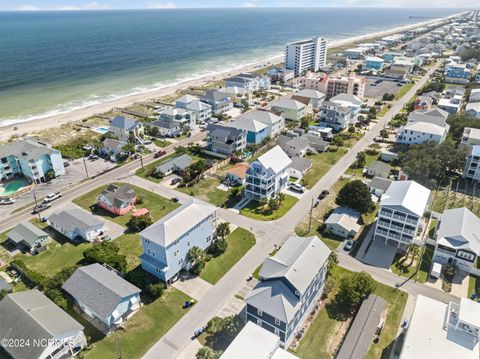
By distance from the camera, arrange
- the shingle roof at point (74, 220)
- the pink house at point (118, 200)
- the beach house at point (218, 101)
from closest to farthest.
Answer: the shingle roof at point (74, 220), the pink house at point (118, 200), the beach house at point (218, 101)

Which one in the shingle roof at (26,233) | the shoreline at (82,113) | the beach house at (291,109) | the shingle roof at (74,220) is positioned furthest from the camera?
the beach house at (291,109)

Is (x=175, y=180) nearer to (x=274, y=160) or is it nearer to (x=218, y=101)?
(x=274, y=160)

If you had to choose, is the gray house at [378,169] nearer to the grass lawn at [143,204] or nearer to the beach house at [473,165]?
the beach house at [473,165]

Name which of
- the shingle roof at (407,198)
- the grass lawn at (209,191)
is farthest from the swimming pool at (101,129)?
the shingle roof at (407,198)

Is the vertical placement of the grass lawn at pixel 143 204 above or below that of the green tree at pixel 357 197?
below

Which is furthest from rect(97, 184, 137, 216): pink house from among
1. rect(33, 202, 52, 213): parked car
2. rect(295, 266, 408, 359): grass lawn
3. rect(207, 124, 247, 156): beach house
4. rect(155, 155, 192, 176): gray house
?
rect(295, 266, 408, 359): grass lawn

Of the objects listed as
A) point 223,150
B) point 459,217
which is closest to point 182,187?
point 223,150

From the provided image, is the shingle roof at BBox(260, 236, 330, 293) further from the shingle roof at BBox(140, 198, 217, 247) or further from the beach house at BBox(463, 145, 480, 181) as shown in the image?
the beach house at BBox(463, 145, 480, 181)
